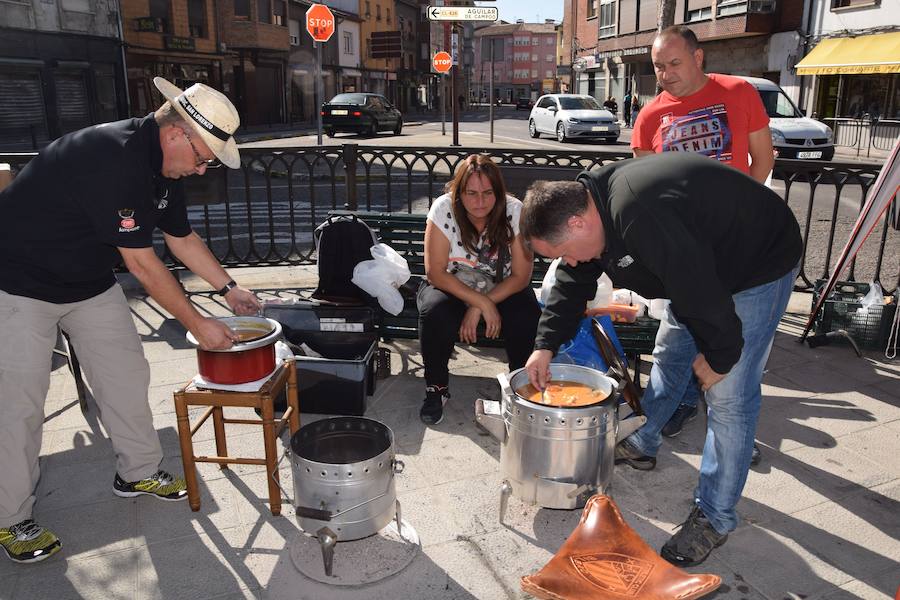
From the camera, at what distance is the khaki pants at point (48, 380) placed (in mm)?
2932

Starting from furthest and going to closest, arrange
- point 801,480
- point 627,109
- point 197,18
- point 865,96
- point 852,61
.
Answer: point 627,109 < point 197,18 < point 865,96 < point 852,61 < point 801,480

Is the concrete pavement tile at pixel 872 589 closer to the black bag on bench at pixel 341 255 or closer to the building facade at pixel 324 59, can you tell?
the black bag on bench at pixel 341 255

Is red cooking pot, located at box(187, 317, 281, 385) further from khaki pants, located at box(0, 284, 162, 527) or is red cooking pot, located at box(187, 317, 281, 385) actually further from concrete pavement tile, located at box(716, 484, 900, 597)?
concrete pavement tile, located at box(716, 484, 900, 597)

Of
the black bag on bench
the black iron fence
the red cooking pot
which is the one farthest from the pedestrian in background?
the red cooking pot

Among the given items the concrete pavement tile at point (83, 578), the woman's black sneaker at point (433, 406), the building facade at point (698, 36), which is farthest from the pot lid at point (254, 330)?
the building facade at point (698, 36)

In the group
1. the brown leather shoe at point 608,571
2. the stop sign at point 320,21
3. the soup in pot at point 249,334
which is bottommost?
the brown leather shoe at point 608,571

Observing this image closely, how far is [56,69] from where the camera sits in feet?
83.1

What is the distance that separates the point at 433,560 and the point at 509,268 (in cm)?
209

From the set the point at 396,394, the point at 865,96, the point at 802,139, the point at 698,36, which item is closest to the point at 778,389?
the point at 396,394

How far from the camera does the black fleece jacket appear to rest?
2.31 meters

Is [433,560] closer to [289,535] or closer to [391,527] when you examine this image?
[391,527]

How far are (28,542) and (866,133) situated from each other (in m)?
26.0

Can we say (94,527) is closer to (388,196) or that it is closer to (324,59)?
(388,196)

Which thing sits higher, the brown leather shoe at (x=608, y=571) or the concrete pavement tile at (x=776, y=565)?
the brown leather shoe at (x=608, y=571)
